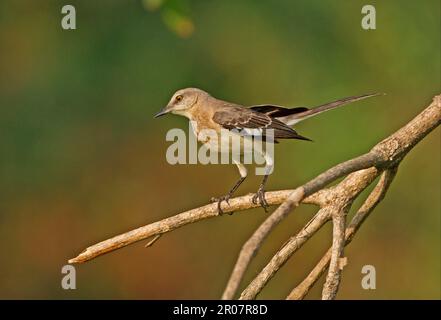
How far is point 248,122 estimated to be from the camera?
4.18 m

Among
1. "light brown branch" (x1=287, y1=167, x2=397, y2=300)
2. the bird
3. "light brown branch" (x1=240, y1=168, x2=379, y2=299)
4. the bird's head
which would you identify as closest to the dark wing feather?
the bird

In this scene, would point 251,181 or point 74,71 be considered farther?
point 74,71

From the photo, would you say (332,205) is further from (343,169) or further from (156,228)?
(156,228)

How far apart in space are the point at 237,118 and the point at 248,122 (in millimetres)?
55

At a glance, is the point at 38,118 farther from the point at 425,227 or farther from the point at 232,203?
the point at 232,203

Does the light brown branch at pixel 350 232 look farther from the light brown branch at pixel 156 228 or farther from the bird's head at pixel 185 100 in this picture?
the bird's head at pixel 185 100

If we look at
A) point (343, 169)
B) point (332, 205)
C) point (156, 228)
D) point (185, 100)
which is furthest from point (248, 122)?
point (343, 169)

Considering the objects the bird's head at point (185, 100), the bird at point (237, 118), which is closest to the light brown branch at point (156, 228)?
the bird at point (237, 118)

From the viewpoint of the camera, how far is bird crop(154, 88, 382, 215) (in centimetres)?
407

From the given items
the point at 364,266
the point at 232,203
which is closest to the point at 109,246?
the point at 232,203

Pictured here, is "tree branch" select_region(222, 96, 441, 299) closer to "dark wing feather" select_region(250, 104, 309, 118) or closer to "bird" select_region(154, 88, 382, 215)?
"bird" select_region(154, 88, 382, 215)

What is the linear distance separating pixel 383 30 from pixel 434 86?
0.57m

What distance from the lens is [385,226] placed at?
6.24 metres

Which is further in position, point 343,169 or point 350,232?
point 350,232
